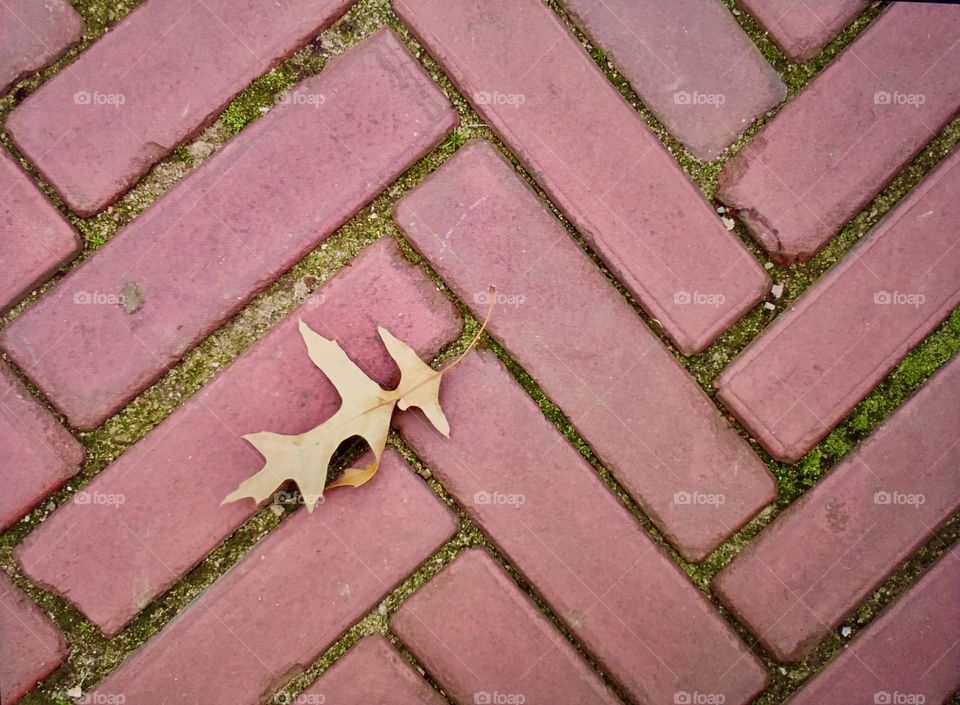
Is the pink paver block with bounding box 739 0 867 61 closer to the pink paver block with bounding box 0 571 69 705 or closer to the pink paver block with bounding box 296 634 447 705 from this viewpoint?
the pink paver block with bounding box 296 634 447 705

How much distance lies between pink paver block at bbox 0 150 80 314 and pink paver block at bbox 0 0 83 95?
0.20 meters

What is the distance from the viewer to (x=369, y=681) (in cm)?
169

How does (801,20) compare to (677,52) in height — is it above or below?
below

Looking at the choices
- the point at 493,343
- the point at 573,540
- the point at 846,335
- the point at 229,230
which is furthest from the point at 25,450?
the point at 846,335

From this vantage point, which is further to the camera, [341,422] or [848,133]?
[848,133]

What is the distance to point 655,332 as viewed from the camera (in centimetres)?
174

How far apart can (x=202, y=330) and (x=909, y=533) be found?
1.75 m

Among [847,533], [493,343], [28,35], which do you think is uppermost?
[28,35]

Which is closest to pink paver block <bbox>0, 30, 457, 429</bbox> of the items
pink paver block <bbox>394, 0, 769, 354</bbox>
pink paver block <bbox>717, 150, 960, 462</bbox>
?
pink paver block <bbox>394, 0, 769, 354</bbox>

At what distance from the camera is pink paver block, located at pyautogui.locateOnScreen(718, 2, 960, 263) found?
68.4 inches

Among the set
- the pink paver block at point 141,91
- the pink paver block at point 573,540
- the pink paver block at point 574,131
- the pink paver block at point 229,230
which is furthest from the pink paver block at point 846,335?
the pink paver block at point 141,91

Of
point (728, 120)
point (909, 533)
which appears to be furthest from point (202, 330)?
point (909, 533)

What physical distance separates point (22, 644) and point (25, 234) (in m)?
0.94

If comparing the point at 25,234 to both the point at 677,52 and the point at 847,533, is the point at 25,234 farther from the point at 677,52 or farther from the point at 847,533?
the point at 847,533
